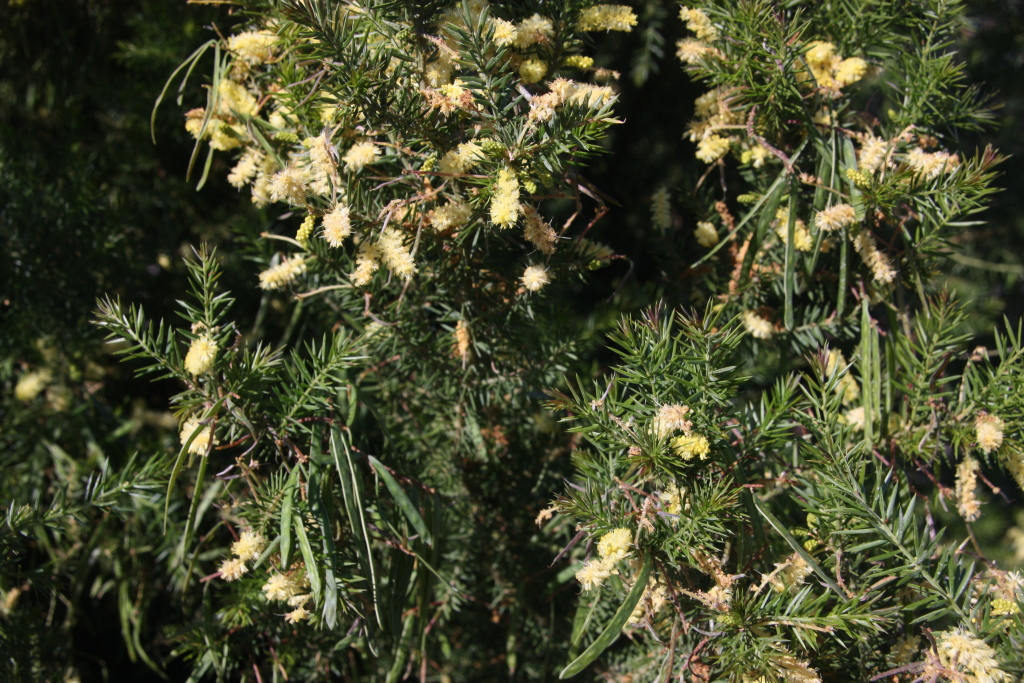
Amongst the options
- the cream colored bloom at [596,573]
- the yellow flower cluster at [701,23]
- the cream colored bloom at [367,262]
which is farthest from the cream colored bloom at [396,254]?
the yellow flower cluster at [701,23]

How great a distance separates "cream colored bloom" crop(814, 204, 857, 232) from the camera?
491 mm

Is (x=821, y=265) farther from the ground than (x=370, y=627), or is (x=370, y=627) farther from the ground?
(x=821, y=265)

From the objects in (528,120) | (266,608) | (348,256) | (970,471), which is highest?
(528,120)

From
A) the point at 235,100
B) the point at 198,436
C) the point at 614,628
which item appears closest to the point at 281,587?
the point at 198,436

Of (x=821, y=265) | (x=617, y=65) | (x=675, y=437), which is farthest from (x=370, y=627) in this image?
(x=617, y=65)

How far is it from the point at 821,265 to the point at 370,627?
1.61 ft

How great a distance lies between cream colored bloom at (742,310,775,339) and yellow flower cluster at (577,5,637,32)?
262 mm

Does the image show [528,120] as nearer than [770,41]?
Yes

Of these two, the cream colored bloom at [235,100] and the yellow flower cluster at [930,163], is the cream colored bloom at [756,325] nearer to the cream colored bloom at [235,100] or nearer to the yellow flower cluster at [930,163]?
the yellow flower cluster at [930,163]

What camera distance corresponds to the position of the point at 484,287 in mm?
541

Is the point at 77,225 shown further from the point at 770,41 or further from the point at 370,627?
the point at 770,41

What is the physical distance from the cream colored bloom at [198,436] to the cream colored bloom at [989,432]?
1.78 feet

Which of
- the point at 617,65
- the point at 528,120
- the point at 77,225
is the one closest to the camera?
the point at 528,120

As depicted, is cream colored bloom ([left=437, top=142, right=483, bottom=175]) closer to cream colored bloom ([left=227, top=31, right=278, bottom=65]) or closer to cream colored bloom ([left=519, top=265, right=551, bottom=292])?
cream colored bloom ([left=519, top=265, right=551, bottom=292])
